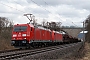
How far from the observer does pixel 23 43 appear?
27.5 metres

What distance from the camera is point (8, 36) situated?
40094 millimetres

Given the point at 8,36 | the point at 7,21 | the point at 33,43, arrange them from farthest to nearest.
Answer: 1. the point at 7,21
2. the point at 8,36
3. the point at 33,43

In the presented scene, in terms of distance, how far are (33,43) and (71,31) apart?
128072 millimetres

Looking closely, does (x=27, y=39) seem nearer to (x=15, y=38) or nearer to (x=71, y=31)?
(x=15, y=38)

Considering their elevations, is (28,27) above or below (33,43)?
above

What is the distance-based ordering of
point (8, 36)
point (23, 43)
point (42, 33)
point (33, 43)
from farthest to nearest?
point (8, 36) < point (42, 33) < point (33, 43) < point (23, 43)

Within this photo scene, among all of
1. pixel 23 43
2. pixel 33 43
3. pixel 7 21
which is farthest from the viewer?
pixel 7 21

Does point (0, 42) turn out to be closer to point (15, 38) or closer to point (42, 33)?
point (15, 38)

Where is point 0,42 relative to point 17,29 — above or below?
below

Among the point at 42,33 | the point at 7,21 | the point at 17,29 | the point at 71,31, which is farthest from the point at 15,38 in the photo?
the point at 71,31

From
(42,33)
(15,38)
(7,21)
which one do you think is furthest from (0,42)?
(7,21)

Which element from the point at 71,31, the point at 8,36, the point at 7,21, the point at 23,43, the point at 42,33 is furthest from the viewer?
the point at 71,31

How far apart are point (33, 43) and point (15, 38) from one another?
2.78 meters

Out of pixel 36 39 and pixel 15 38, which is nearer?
pixel 15 38
